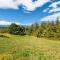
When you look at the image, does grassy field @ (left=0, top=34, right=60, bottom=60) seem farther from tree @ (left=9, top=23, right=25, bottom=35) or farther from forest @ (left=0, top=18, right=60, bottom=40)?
tree @ (left=9, top=23, right=25, bottom=35)

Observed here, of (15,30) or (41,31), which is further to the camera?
(15,30)

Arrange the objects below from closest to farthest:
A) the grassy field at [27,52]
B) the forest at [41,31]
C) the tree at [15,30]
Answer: the grassy field at [27,52] < the forest at [41,31] < the tree at [15,30]

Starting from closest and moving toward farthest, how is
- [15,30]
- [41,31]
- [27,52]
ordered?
[27,52] < [41,31] < [15,30]

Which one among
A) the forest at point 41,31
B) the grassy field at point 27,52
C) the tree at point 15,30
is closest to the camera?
the grassy field at point 27,52

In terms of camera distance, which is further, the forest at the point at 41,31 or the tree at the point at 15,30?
the tree at the point at 15,30

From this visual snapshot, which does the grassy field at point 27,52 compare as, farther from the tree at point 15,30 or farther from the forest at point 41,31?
the tree at point 15,30

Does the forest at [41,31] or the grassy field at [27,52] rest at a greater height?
the forest at [41,31]

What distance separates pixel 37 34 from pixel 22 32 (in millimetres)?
8224

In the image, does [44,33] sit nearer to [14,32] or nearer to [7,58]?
[14,32]

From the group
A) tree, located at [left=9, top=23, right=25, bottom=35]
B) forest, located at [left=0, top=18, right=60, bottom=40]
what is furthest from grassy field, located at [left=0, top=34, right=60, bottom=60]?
tree, located at [left=9, top=23, right=25, bottom=35]

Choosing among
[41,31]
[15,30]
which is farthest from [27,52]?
[15,30]

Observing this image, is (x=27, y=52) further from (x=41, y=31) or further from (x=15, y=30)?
(x=15, y=30)

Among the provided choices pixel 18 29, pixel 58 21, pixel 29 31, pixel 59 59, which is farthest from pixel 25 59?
pixel 58 21

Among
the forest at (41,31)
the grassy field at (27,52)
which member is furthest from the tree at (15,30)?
the grassy field at (27,52)
